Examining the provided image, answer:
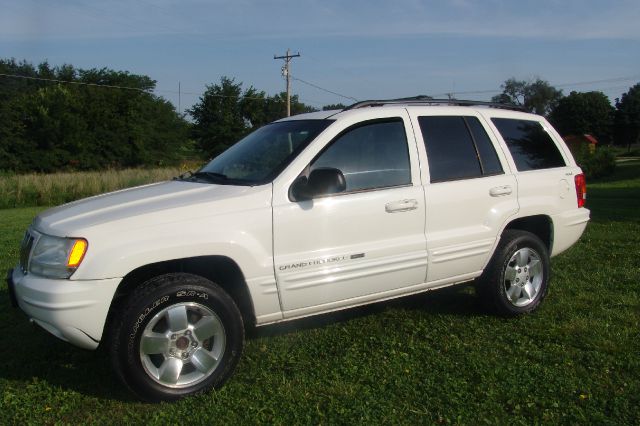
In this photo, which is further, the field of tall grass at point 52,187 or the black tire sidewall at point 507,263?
the field of tall grass at point 52,187

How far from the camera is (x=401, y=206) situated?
419 cm

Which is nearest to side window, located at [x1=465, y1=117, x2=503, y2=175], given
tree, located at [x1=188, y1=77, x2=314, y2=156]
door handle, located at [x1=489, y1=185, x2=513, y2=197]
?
door handle, located at [x1=489, y1=185, x2=513, y2=197]

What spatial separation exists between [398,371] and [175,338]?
149 centimetres

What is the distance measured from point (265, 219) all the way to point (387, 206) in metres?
0.94

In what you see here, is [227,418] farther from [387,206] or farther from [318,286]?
[387,206]

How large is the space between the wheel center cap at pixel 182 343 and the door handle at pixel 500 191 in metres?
2.68

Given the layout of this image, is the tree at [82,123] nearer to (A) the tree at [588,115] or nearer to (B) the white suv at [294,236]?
(B) the white suv at [294,236]

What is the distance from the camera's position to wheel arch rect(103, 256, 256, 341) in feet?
11.9

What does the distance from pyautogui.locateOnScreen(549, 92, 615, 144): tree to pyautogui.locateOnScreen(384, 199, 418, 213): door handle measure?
87123 millimetres

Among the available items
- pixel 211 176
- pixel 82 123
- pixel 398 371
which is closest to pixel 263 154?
pixel 211 176

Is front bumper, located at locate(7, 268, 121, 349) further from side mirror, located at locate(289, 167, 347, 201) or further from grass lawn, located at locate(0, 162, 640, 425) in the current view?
side mirror, located at locate(289, 167, 347, 201)

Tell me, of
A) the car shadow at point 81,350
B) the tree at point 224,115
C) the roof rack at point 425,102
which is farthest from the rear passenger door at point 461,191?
the tree at point 224,115

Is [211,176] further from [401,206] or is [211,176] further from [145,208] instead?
[401,206]

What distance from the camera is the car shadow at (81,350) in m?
3.84
